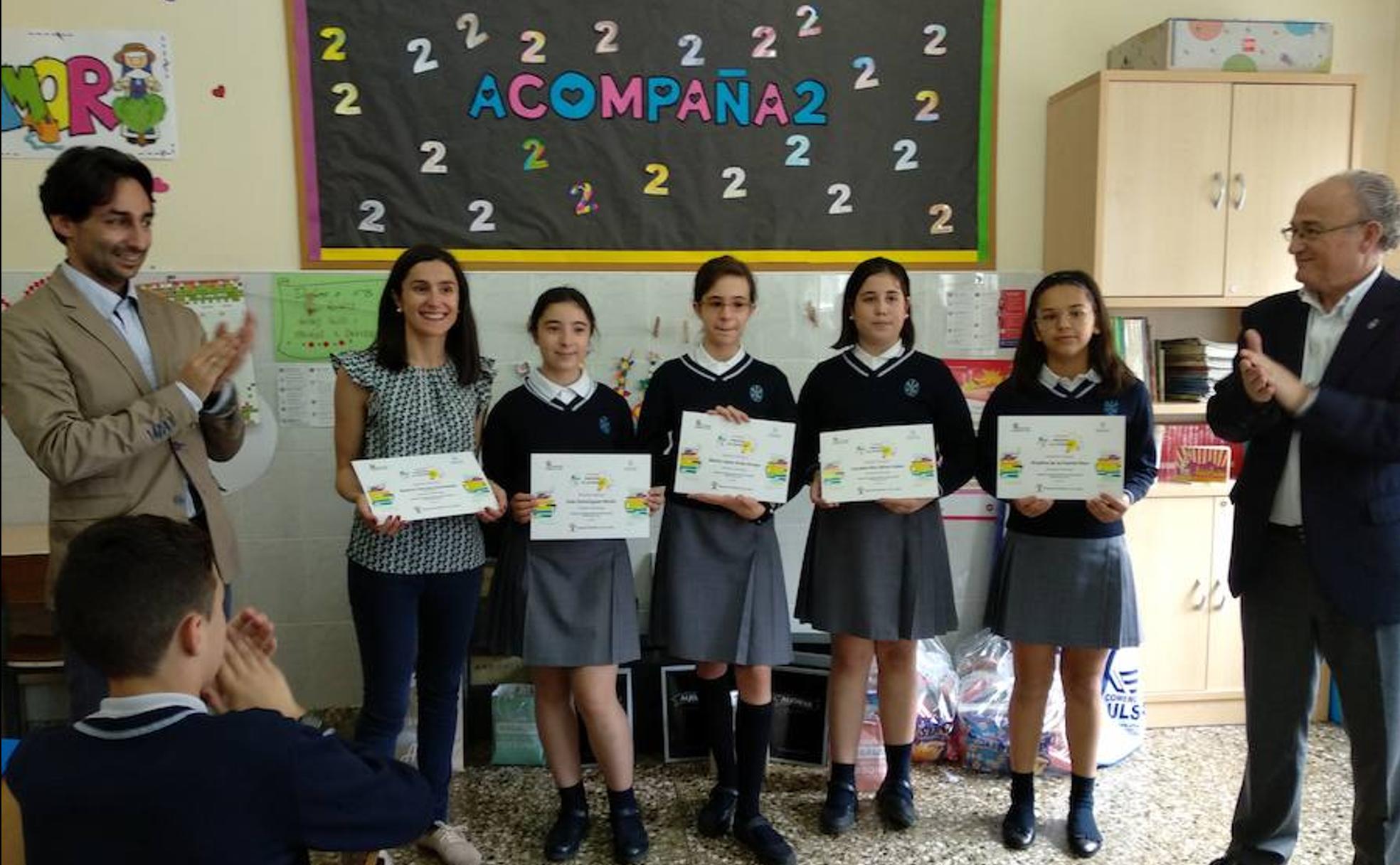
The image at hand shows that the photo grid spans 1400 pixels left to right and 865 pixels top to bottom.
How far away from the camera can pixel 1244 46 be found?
3262 millimetres

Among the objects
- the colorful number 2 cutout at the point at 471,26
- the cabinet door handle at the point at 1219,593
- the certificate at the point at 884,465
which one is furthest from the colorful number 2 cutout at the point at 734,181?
the cabinet door handle at the point at 1219,593

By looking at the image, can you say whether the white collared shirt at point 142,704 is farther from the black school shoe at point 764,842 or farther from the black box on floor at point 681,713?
the black box on floor at point 681,713

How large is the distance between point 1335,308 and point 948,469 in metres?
0.93

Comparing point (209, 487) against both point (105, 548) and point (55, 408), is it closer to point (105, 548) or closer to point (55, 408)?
point (55, 408)

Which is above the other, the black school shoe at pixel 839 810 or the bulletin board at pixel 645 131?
the bulletin board at pixel 645 131

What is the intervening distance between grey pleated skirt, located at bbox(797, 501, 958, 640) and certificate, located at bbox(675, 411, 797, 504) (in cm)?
31

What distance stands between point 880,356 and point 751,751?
1.11 meters

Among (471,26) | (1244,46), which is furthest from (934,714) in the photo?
(471,26)

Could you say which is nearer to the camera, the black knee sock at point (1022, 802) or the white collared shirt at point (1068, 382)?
the white collared shirt at point (1068, 382)

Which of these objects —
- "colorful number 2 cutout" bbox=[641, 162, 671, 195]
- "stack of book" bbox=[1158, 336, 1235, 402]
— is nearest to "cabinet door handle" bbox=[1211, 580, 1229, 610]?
"stack of book" bbox=[1158, 336, 1235, 402]

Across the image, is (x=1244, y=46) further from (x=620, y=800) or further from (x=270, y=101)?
(x=270, y=101)

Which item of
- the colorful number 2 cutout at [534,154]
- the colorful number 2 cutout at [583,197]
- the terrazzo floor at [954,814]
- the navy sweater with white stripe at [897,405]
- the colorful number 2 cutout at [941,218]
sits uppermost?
the colorful number 2 cutout at [534,154]

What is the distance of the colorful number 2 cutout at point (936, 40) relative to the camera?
138 inches

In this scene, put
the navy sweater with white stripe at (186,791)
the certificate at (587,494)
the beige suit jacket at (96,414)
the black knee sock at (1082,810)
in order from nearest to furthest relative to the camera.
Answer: the navy sweater with white stripe at (186,791) → the beige suit jacket at (96,414) → the certificate at (587,494) → the black knee sock at (1082,810)
